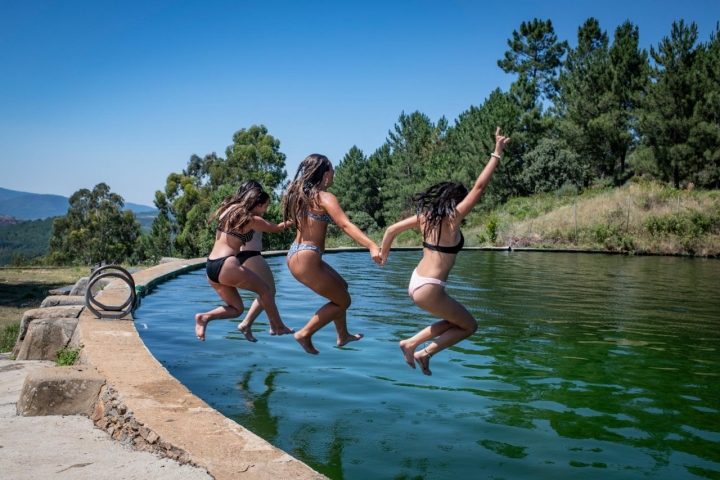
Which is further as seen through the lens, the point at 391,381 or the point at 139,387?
the point at 391,381

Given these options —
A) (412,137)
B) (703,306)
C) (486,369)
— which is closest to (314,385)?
(486,369)

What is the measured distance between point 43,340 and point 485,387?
5451mm

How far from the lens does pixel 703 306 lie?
49.7ft

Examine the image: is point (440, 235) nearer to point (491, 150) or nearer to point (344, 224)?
point (344, 224)

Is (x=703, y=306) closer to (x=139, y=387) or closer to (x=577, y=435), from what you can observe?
(x=577, y=435)

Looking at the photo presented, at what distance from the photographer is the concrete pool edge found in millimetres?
4156

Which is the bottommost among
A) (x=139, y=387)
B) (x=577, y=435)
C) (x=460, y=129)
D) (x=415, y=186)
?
(x=577, y=435)

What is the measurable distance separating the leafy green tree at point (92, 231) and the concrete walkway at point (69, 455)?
6266 cm

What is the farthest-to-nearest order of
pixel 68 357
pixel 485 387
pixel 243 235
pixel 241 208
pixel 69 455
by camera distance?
pixel 485 387 → pixel 68 357 → pixel 243 235 → pixel 241 208 → pixel 69 455

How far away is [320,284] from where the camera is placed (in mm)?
6320

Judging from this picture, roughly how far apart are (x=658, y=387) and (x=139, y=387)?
6082 millimetres

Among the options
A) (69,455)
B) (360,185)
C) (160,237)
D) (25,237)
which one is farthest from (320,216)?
(25,237)

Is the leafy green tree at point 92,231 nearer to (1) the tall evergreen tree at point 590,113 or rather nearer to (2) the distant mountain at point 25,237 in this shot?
(1) the tall evergreen tree at point 590,113

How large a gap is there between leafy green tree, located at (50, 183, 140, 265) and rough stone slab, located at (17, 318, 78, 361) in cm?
5929
